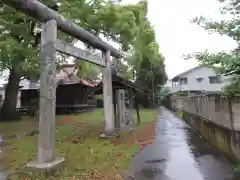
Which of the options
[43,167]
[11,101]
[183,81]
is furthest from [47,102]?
[183,81]

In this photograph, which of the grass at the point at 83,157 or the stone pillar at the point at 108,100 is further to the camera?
the stone pillar at the point at 108,100

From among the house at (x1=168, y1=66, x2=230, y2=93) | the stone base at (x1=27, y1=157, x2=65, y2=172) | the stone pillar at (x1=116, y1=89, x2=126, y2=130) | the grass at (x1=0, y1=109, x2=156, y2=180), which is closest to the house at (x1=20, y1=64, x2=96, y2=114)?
the stone pillar at (x1=116, y1=89, x2=126, y2=130)

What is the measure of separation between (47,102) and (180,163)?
3.84 meters

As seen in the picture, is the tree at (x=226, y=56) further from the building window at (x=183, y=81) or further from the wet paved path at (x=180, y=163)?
the building window at (x=183, y=81)

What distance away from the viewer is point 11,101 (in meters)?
20.0

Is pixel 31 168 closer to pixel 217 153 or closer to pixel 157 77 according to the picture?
pixel 217 153

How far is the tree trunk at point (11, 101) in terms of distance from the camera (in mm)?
19484

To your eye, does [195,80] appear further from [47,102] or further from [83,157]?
[47,102]

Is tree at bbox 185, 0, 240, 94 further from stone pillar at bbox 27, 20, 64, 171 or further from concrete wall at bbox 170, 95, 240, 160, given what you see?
stone pillar at bbox 27, 20, 64, 171

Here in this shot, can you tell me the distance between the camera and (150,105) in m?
41.2

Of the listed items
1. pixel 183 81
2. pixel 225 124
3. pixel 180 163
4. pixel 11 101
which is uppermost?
pixel 183 81

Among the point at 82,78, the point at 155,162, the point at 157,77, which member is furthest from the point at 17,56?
the point at 157,77

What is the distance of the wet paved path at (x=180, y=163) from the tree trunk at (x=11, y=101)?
554 inches

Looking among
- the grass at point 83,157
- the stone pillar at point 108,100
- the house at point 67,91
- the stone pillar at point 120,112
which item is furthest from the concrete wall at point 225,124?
the house at point 67,91
